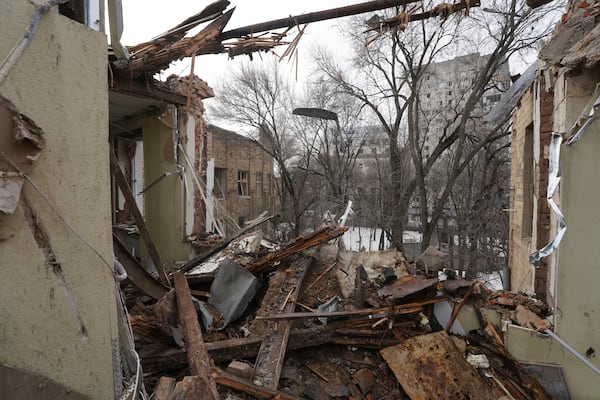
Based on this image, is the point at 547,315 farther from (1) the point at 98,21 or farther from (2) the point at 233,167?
(2) the point at 233,167

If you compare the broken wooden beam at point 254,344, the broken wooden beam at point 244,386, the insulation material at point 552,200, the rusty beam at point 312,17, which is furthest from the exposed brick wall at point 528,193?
the broken wooden beam at point 244,386

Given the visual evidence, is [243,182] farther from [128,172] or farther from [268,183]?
[128,172]

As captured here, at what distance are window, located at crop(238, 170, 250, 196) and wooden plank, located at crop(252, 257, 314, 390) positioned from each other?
16703mm

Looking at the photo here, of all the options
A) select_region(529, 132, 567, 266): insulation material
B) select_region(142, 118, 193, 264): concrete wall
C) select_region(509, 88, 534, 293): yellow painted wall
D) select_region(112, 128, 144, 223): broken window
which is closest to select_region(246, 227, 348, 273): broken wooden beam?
select_region(142, 118, 193, 264): concrete wall

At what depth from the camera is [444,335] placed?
11.3 ft

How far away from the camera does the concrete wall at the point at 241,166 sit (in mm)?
19045

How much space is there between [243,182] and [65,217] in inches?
764

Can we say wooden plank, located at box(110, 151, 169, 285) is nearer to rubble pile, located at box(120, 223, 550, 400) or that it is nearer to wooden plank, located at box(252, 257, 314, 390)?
rubble pile, located at box(120, 223, 550, 400)

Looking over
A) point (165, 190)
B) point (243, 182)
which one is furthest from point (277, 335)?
point (243, 182)

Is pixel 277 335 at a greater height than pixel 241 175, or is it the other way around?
pixel 241 175

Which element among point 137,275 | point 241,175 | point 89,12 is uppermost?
point 89,12

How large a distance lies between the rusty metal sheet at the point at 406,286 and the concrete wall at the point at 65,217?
2828 mm

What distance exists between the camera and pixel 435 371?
3.15m

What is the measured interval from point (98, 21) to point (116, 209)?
7033 millimetres
